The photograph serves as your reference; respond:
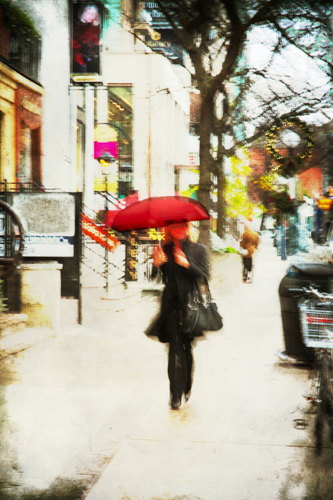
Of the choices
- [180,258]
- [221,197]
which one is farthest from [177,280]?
[221,197]

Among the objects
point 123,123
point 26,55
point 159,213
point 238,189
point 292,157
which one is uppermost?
point 26,55

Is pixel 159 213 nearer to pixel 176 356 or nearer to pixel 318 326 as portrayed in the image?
pixel 176 356

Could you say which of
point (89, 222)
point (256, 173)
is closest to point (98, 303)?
point (89, 222)

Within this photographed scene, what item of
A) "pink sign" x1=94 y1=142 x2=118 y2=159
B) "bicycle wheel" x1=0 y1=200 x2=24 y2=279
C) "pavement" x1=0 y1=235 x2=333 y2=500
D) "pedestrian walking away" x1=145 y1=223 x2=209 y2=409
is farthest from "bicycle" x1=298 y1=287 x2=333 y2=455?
"pink sign" x1=94 y1=142 x2=118 y2=159

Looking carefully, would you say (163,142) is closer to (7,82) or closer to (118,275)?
(7,82)

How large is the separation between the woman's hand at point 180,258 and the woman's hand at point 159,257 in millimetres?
96

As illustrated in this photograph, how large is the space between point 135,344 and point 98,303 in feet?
10.6

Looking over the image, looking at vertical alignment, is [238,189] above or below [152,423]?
above

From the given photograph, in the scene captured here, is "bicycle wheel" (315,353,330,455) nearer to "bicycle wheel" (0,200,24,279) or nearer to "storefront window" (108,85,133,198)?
"bicycle wheel" (0,200,24,279)

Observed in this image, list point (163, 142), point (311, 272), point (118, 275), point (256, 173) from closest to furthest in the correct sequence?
point (311, 272), point (256, 173), point (163, 142), point (118, 275)

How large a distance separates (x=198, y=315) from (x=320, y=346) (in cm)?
129

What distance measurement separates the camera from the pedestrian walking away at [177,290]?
4.95 meters

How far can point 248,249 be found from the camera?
15.9 meters

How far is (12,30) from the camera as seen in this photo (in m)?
7.10
